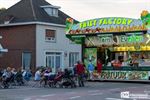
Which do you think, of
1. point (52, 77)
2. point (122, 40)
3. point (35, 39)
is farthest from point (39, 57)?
point (52, 77)

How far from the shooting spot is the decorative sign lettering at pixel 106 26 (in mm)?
33688

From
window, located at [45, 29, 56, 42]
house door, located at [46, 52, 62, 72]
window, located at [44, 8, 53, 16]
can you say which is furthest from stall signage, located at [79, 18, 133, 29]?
window, located at [44, 8, 53, 16]

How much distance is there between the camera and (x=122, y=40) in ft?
116

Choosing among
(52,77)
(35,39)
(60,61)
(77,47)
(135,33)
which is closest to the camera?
(52,77)

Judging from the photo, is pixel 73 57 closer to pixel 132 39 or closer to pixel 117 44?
pixel 117 44

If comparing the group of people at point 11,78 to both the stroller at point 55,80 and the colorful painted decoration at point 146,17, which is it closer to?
the stroller at point 55,80

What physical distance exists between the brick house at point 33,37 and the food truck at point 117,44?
832 centimetres

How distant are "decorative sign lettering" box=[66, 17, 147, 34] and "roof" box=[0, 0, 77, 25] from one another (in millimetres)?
10248

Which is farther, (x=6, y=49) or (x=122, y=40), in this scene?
(x=6, y=49)

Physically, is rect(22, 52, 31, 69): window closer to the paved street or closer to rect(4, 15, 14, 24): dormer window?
rect(4, 15, 14, 24): dormer window

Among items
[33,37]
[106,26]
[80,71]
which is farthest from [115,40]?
[33,37]

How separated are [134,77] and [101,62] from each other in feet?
12.1

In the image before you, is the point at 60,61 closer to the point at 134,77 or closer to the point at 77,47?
the point at 77,47

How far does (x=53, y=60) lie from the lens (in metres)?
48.7
